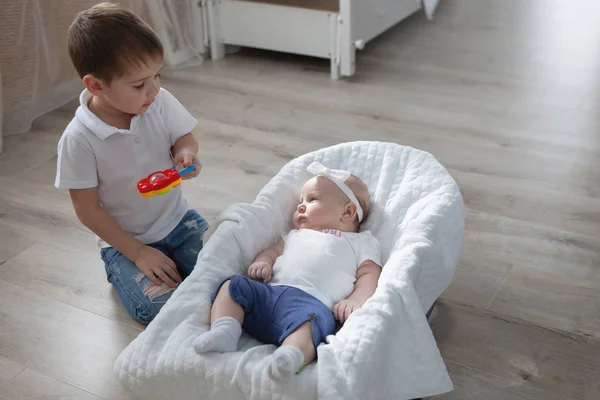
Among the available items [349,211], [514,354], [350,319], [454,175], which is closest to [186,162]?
[349,211]

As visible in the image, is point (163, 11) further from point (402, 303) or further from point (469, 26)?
point (402, 303)

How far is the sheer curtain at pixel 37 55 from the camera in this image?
2265 millimetres

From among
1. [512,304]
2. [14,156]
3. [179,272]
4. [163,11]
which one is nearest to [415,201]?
[512,304]

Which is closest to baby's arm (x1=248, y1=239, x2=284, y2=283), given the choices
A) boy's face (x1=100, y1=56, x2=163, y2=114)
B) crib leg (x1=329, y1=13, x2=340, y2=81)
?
boy's face (x1=100, y1=56, x2=163, y2=114)

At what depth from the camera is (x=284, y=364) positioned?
1141 millimetres

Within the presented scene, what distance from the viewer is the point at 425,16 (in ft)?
10.4

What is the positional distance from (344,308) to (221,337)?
0.23 metres

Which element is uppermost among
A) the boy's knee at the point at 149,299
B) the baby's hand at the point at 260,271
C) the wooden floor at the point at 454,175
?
the baby's hand at the point at 260,271

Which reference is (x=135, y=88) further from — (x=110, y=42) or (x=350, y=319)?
(x=350, y=319)

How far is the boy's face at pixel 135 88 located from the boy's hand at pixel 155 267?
29 centimetres

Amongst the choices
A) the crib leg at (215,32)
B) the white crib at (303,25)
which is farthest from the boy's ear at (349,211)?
the crib leg at (215,32)

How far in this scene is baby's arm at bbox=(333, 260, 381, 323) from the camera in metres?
1.34

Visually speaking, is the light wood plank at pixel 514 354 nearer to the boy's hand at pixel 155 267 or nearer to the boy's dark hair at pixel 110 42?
the boy's hand at pixel 155 267

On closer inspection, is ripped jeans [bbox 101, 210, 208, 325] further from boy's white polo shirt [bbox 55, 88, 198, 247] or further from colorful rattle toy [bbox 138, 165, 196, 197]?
colorful rattle toy [bbox 138, 165, 196, 197]
